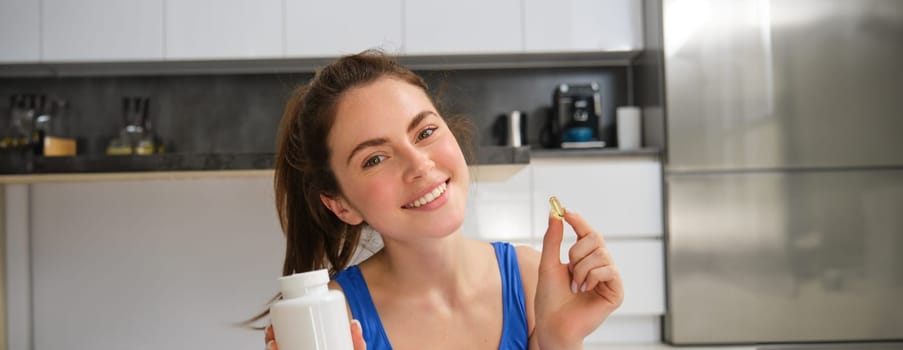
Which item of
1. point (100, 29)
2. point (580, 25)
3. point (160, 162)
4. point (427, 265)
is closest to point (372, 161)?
point (427, 265)

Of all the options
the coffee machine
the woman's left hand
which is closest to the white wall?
the coffee machine

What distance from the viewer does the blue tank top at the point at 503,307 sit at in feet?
3.87

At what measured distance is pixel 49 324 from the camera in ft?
10.5

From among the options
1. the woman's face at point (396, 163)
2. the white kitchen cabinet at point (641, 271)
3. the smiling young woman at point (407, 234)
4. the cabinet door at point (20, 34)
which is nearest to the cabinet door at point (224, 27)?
the cabinet door at point (20, 34)

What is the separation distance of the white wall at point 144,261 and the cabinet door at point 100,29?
518 mm

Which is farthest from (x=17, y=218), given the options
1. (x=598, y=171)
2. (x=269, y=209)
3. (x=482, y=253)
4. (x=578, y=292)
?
(x=578, y=292)

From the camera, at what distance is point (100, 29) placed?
10.1ft

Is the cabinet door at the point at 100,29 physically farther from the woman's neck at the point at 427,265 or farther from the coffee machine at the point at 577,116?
the woman's neck at the point at 427,265

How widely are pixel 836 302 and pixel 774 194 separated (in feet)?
1.51

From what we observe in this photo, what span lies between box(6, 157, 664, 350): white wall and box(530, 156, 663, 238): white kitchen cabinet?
110 cm

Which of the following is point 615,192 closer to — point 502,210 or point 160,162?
point 502,210

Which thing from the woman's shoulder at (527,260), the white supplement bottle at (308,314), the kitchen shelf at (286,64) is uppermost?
the kitchen shelf at (286,64)

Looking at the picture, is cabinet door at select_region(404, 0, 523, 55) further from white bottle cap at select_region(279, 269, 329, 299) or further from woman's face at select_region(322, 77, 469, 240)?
white bottle cap at select_region(279, 269, 329, 299)

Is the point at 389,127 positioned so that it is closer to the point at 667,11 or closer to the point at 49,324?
the point at 667,11
